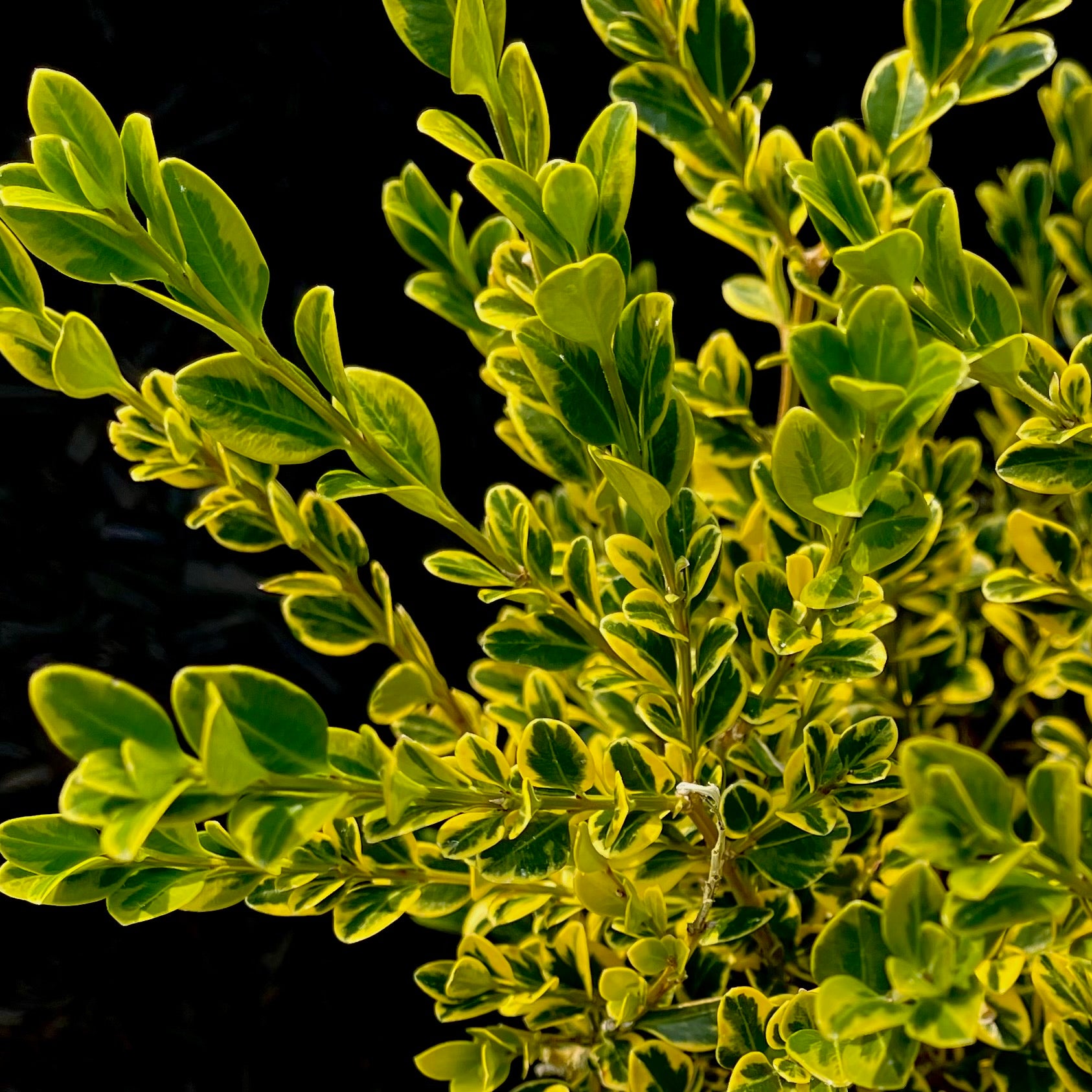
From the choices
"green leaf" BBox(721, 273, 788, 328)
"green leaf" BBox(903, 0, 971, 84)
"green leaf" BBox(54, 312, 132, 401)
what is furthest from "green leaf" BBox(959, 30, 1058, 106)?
"green leaf" BBox(54, 312, 132, 401)

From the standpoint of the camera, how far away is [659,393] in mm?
278

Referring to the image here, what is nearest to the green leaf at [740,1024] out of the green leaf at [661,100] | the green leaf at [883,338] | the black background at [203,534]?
the green leaf at [883,338]

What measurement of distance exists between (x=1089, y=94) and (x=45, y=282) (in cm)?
63

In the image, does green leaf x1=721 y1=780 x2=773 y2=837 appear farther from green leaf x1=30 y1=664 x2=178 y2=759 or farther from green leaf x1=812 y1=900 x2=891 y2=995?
green leaf x1=30 y1=664 x2=178 y2=759

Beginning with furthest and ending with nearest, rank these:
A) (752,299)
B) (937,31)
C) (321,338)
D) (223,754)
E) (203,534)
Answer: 1. (203,534)
2. (752,299)
3. (937,31)
4. (321,338)
5. (223,754)

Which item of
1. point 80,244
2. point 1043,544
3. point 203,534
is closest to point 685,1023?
point 1043,544

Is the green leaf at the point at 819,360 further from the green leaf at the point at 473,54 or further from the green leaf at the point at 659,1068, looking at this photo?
the green leaf at the point at 659,1068

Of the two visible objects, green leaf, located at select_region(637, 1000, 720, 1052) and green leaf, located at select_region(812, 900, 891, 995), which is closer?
green leaf, located at select_region(812, 900, 891, 995)

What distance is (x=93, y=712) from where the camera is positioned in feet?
0.64

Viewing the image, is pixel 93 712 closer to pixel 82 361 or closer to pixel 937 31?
pixel 82 361

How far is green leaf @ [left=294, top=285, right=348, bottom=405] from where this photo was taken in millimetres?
284

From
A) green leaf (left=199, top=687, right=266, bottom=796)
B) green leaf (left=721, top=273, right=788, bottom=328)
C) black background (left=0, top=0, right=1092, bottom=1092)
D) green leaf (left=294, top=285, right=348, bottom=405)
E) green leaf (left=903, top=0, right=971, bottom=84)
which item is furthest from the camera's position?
black background (left=0, top=0, right=1092, bottom=1092)

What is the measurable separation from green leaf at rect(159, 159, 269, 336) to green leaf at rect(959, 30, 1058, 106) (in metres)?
0.29

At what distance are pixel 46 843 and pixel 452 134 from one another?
0.22 m
